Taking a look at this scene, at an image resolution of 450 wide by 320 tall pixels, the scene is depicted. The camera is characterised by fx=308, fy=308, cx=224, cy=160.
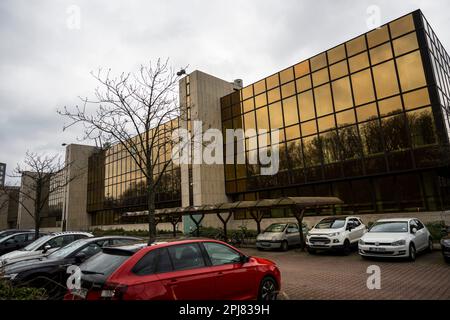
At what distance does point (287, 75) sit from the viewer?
26672 mm

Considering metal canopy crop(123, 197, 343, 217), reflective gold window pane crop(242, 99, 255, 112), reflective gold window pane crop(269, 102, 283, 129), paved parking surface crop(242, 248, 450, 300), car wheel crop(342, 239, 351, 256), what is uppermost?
reflective gold window pane crop(242, 99, 255, 112)

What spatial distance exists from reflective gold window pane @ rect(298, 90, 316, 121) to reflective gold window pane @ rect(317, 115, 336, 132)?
2.79ft

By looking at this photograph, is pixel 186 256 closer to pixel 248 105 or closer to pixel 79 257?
pixel 79 257

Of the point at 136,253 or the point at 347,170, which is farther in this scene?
the point at 347,170

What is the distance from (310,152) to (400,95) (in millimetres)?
7135

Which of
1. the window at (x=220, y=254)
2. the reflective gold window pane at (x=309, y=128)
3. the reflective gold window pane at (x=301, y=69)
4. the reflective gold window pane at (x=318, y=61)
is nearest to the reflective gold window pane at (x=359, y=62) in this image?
the reflective gold window pane at (x=318, y=61)

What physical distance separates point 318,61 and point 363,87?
463cm

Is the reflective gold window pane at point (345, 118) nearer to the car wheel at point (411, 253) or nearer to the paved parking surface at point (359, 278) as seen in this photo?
the paved parking surface at point (359, 278)

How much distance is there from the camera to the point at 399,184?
19.7 meters

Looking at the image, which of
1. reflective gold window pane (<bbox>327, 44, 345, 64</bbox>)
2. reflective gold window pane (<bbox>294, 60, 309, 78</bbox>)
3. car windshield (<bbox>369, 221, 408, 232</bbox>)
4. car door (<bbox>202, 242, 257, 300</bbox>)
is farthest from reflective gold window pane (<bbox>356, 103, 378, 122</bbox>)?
car door (<bbox>202, 242, 257, 300</bbox>)

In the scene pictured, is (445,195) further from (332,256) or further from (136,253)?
(136,253)

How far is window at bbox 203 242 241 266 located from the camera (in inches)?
217

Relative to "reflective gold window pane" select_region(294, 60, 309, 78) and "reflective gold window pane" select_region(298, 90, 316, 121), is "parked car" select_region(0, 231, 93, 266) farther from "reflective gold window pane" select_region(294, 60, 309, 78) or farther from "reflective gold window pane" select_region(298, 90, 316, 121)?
"reflective gold window pane" select_region(294, 60, 309, 78)
